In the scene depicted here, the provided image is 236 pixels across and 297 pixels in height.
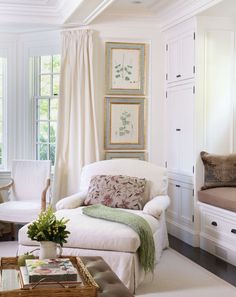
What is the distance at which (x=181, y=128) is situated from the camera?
5750 mm

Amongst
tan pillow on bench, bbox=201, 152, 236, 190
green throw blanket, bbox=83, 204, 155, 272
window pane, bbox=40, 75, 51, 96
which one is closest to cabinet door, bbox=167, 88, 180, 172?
tan pillow on bench, bbox=201, 152, 236, 190

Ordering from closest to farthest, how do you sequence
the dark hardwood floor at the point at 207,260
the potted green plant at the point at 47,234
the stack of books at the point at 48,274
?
the stack of books at the point at 48,274
the potted green plant at the point at 47,234
the dark hardwood floor at the point at 207,260

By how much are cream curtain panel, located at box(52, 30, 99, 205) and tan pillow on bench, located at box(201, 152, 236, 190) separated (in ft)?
4.61

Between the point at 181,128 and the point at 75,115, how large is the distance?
1.29 metres

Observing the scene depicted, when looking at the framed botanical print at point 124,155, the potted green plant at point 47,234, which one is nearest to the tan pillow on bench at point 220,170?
the framed botanical print at point 124,155

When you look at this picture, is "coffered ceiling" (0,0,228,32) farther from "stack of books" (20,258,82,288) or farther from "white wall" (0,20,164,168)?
"stack of books" (20,258,82,288)

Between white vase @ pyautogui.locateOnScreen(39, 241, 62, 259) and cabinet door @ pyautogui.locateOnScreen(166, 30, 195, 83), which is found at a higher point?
cabinet door @ pyautogui.locateOnScreen(166, 30, 195, 83)

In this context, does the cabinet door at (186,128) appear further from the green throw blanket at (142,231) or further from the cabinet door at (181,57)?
the green throw blanket at (142,231)

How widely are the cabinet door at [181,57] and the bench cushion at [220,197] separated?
1.28 metres

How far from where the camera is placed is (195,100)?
5.40m

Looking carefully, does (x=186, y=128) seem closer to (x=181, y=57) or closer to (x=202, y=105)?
(x=202, y=105)

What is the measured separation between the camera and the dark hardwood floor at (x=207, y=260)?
439 centimetres

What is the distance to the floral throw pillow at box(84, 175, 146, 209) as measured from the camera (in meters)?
4.74

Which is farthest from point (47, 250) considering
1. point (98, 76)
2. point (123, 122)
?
point (98, 76)
